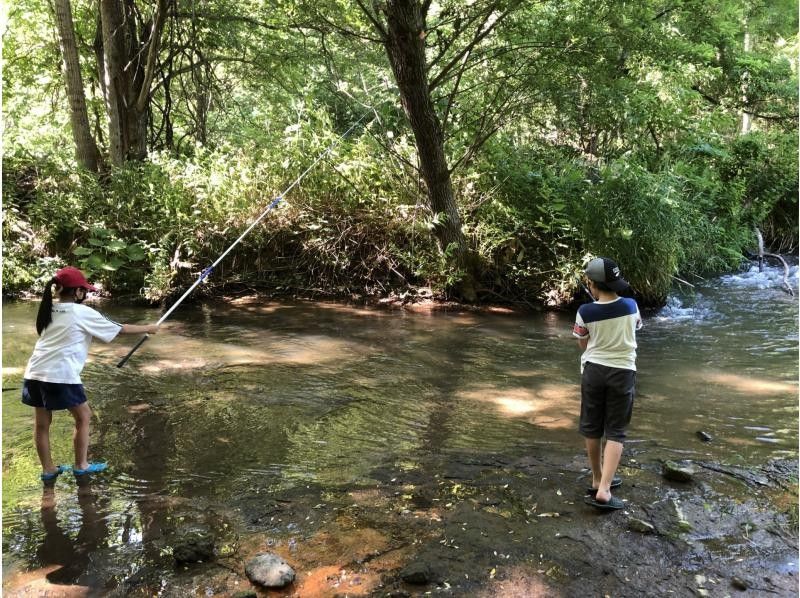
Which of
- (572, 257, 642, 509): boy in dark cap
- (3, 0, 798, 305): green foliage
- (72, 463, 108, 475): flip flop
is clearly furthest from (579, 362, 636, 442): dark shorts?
(3, 0, 798, 305): green foliage

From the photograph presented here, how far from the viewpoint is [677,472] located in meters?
3.78

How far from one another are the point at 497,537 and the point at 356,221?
7.78 metres

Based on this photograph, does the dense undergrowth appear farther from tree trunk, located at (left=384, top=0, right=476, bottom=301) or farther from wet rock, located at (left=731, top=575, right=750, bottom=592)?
wet rock, located at (left=731, top=575, right=750, bottom=592)

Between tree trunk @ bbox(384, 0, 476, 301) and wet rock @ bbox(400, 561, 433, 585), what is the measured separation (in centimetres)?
678

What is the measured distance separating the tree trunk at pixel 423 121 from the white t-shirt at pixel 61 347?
5596 millimetres

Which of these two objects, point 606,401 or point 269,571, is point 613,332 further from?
point 269,571

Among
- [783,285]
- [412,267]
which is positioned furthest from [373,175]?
[783,285]

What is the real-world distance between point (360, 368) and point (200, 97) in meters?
9.48

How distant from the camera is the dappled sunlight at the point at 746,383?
5.73 meters

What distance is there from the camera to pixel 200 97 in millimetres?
13477

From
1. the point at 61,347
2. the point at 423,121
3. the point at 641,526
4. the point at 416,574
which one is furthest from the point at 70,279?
the point at 423,121

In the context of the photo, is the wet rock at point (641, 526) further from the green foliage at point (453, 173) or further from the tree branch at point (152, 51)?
the tree branch at point (152, 51)

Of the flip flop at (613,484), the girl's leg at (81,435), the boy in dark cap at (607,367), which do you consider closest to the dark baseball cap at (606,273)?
the boy in dark cap at (607,367)

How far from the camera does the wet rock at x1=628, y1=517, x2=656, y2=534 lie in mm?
3195
